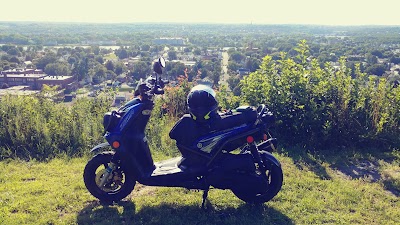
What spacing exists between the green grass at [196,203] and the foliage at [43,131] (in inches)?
25.0

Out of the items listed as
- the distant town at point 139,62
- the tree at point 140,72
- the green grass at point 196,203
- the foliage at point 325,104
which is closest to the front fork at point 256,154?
the green grass at point 196,203

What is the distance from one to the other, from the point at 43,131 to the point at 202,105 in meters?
3.33

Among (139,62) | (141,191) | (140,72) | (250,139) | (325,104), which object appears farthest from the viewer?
(139,62)

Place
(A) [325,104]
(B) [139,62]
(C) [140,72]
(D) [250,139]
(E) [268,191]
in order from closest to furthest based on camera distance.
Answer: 1. (D) [250,139]
2. (E) [268,191]
3. (A) [325,104]
4. (C) [140,72]
5. (B) [139,62]

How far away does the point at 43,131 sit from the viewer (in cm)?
619

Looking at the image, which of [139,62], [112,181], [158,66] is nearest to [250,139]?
[158,66]

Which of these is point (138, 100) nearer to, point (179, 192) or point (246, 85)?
point (179, 192)

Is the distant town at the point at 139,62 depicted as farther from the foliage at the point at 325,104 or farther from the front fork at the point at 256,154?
the front fork at the point at 256,154

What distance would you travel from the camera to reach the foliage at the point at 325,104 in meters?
6.36

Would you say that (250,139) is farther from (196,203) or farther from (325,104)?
(325,104)

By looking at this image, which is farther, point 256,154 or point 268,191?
point 268,191

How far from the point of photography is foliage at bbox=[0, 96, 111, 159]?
602cm

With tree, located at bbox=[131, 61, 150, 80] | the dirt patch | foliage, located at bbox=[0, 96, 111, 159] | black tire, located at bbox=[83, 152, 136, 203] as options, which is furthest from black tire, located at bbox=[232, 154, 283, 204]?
tree, located at bbox=[131, 61, 150, 80]

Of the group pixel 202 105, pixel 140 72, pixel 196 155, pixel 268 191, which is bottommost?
pixel 140 72
